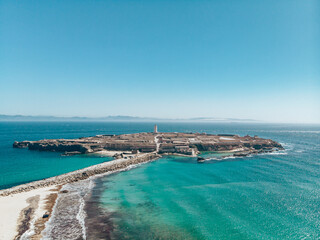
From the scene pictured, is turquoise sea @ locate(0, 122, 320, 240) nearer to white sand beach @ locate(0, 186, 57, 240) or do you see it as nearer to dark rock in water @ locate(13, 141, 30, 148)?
white sand beach @ locate(0, 186, 57, 240)

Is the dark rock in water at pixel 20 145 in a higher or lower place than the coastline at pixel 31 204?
higher

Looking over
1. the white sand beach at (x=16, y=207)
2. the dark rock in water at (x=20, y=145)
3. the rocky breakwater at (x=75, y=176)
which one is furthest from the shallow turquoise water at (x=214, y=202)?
the dark rock in water at (x=20, y=145)

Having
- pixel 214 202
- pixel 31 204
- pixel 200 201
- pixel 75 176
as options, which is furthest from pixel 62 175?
pixel 214 202

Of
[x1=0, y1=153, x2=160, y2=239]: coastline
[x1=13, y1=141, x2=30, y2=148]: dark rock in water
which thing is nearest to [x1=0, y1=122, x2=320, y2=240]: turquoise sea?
[x1=0, y1=153, x2=160, y2=239]: coastline

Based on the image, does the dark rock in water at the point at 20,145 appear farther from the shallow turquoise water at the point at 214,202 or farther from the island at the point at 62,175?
the shallow turquoise water at the point at 214,202

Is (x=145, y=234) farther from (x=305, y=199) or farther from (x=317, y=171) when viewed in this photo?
(x=317, y=171)

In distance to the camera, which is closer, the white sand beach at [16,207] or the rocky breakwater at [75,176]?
the white sand beach at [16,207]

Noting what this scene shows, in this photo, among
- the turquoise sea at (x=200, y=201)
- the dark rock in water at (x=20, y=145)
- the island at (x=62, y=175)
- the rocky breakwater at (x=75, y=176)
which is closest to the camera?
the turquoise sea at (x=200, y=201)

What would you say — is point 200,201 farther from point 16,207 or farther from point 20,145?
point 20,145

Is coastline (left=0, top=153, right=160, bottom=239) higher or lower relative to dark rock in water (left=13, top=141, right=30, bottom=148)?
lower
